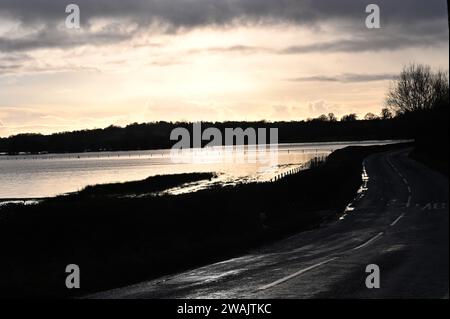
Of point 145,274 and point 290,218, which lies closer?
point 145,274

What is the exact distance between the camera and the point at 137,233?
2569 centimetres

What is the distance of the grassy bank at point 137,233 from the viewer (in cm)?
1678

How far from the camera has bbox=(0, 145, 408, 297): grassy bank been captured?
16781mm

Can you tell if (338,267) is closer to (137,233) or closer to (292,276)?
(292,276)

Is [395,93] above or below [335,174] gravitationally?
above

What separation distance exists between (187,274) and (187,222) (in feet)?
39.9

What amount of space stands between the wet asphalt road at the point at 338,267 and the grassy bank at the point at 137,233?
1.60m

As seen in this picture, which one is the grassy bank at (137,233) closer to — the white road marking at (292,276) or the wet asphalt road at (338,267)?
the wet asphalt road at (338,267)

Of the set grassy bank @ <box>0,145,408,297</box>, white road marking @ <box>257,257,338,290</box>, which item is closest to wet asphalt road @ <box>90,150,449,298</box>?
white road marking @ <box>257,257,338,290</box>

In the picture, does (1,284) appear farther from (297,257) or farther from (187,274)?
(297,257)

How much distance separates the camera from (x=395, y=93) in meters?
138

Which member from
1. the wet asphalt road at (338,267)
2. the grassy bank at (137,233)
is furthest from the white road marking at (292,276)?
the grassy bank at (137,233)
